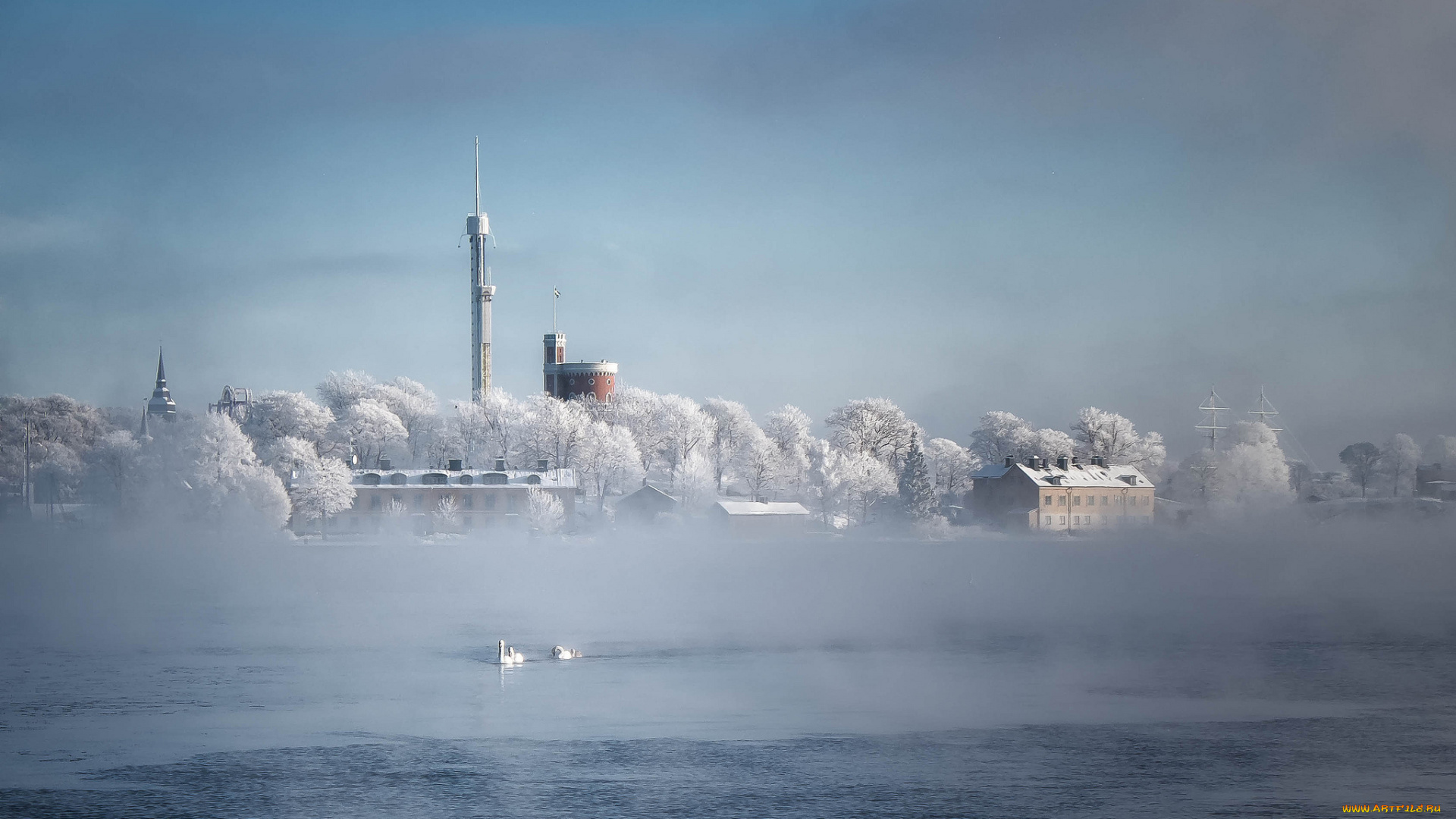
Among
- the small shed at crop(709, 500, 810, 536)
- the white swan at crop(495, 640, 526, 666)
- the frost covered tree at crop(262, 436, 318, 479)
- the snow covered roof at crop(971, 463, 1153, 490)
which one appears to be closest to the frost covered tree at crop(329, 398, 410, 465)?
the frost covered tree at crop(262, 436, 318, 479)

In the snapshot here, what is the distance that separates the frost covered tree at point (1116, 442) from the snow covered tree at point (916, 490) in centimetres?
2371

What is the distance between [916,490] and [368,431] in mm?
54597

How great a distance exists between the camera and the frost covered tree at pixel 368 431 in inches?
5246

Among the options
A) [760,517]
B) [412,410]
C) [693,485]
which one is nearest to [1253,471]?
[760,517]

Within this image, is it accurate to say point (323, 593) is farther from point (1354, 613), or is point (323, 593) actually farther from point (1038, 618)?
point (1354, 613)

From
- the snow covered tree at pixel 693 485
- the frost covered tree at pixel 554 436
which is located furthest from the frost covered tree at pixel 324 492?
the snow covered tree at pixel 693 485

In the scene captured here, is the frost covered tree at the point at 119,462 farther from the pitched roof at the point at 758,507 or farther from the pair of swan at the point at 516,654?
the pair of swan at the point at 516,654

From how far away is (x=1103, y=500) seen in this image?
435 ft

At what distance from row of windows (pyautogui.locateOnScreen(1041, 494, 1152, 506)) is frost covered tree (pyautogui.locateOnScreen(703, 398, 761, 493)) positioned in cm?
3281

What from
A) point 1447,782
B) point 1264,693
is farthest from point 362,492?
point 1447,782

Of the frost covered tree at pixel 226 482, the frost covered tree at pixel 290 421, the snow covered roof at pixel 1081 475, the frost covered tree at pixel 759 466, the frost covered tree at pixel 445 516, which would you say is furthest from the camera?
the frost covered tree at pixel 759 466

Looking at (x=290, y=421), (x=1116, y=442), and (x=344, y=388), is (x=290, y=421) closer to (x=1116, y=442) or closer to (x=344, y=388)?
(x=344, y=388)

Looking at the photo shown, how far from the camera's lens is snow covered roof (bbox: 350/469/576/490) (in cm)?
12344

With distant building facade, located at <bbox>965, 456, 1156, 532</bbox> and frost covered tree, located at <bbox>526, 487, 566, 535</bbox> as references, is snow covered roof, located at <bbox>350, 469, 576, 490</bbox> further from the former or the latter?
distant building facade, located at <bbox>965, 456, 1156, 532</bbox>
